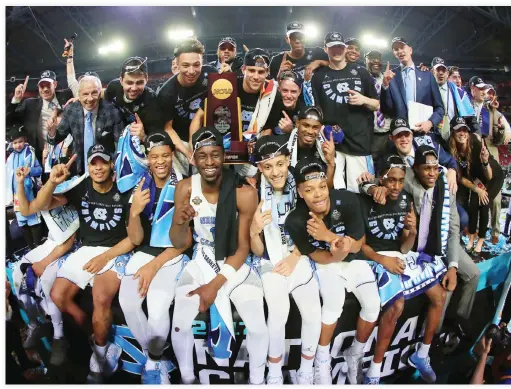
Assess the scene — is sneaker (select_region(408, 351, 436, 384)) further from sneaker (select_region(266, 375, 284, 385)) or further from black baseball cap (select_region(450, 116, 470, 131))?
black baseball cap (select_region(450, 116, 470, 131))

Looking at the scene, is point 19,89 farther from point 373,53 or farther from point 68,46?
point 373,53

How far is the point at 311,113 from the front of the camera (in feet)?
8.04

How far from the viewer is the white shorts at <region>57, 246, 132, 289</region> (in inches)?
98.7

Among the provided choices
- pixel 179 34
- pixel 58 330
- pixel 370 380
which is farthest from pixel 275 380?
pixel 179 34

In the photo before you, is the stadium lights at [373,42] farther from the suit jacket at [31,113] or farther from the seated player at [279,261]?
the suit jacket at [31,113]

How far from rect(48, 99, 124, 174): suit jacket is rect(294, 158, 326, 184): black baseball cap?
111 centimetres

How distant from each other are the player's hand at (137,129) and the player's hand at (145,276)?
2.57 feet

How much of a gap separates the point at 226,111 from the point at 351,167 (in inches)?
33.8

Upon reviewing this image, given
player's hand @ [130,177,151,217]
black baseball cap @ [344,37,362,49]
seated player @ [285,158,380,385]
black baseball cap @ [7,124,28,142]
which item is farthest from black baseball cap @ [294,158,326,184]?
black baseball cap @ [7,124,28,142]

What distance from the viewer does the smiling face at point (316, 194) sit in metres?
2.41

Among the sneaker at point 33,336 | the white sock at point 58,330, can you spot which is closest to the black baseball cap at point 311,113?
the white sock at point 58,330

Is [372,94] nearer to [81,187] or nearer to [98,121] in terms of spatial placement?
[98,121]

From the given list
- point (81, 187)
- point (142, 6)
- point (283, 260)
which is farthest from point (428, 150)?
point (81, 187)

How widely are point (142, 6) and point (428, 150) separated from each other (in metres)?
2.02
